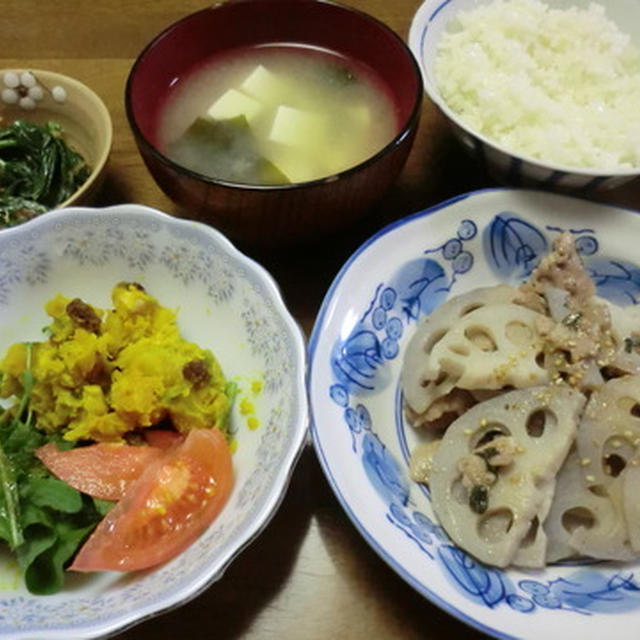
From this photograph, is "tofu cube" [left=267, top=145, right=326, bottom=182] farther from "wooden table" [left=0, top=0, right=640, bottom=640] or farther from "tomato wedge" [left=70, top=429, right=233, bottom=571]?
"tomato wedge" [left=70, top=429, right=233, bottom=571]

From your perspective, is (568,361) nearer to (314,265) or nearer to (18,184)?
(314,265)

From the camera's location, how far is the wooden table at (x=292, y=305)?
3.79 feet

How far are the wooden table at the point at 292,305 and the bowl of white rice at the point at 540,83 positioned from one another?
0.21m

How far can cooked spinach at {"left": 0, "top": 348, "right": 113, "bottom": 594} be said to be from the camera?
1.10 m

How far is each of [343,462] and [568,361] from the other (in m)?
0.47

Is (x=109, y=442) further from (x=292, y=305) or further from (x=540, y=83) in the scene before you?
(x=540, y=83)

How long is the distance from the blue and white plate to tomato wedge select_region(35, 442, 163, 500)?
1.07ft

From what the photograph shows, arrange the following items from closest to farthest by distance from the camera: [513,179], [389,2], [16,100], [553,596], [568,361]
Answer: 1. [553,596]
2. [568,361]
3. [513,179]
4. [16,100]
5. [389,2]

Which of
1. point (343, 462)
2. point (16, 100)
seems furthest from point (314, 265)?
point (16, 100)

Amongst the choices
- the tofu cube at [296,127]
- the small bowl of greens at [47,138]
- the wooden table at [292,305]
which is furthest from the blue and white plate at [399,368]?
the small bowl of greens at [47,138]

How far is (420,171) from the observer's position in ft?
5.96

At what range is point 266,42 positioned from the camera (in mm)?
1806

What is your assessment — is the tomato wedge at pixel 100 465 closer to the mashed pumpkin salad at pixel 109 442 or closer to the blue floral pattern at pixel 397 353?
the mashed pumpkin salad at pixel 109 442

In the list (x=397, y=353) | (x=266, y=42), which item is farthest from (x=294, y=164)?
(x=397, y=353)
